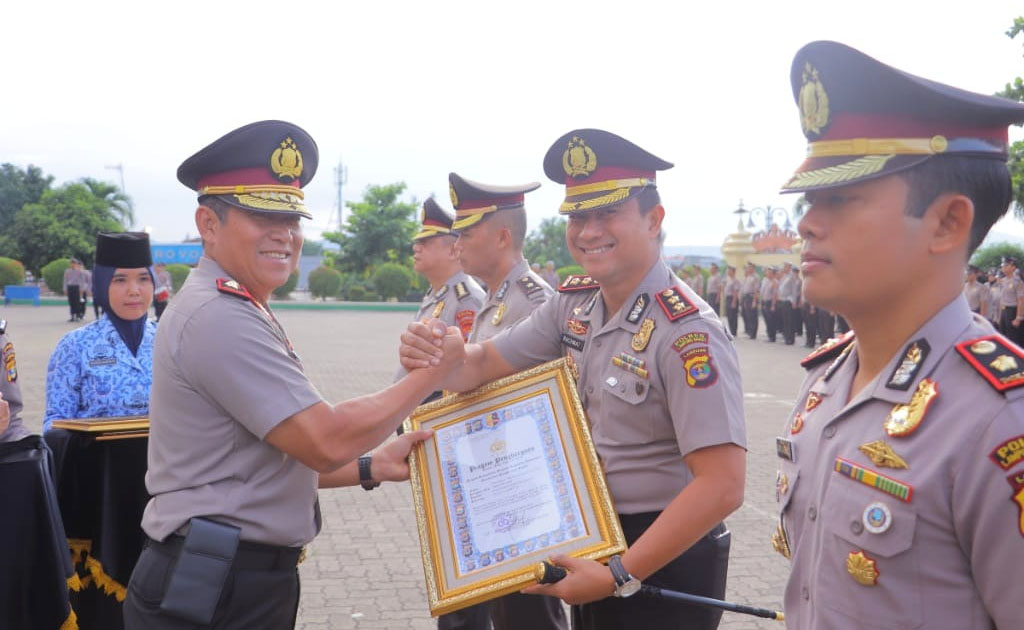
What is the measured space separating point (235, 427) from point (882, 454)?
1814mm

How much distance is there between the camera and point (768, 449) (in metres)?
9.60

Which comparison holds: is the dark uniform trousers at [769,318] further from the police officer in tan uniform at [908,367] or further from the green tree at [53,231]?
the green tree at [53,231]

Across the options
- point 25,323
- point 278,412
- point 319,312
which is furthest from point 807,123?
point 319,312

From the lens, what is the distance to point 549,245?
232 ft

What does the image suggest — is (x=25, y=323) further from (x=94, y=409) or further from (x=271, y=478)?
(x=271, y=478)

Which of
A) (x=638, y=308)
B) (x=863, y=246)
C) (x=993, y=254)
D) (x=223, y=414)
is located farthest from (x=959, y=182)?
(x=993, y=254)

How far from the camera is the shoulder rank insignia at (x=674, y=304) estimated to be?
8.96ft

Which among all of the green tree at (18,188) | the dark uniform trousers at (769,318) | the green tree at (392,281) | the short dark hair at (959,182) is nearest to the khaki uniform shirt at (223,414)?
the short dark hair at (959,182)

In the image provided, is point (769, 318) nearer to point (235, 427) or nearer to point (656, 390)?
point (656, 390)

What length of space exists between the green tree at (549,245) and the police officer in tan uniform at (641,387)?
211 ft

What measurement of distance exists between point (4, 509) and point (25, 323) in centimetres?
2464

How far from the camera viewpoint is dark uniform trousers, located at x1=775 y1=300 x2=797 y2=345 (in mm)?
24266

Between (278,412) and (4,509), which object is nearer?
(278,412)

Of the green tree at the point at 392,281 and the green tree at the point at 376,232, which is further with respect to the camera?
the green tree at the point at 376,232
